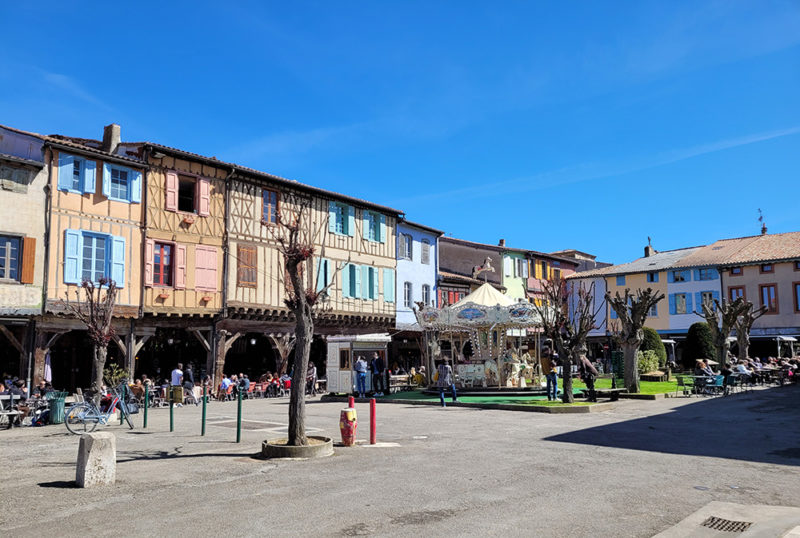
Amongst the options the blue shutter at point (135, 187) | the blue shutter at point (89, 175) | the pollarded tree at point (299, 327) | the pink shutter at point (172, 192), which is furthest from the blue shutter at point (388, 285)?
the pollarded tree at point (299, 327)

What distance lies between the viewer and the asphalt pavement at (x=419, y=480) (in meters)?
6.30

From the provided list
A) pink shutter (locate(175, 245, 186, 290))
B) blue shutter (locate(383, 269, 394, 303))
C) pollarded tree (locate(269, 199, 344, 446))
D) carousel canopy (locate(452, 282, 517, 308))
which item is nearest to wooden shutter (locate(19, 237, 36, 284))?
pink shutter (locate(175, 245, 186, 290))

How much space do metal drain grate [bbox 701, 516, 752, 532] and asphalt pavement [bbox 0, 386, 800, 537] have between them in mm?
290

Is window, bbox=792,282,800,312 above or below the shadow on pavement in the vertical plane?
above

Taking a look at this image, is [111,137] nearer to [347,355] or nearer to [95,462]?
[347,355]

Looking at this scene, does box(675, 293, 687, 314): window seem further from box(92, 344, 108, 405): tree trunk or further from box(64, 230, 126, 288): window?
box(92, 344, 108, 405): tree trunk

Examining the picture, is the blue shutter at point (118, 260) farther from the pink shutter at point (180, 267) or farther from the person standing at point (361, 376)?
the person standing at point (361, 376)

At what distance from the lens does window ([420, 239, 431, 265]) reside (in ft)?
119

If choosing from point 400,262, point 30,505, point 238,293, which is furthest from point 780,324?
point 30,505

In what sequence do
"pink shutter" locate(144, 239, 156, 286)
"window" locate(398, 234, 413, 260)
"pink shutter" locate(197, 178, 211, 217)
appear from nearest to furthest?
"pink shutter" locate(144, 239, 156, 286) → "pink shutter" locate(197, 178, 211, 217) → "window" locate(398, 234, 413, 260)

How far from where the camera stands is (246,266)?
26.5 meters

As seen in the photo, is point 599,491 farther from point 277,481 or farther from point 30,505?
point 30,505

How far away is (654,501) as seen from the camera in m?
7.09

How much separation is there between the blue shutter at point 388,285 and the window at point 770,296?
974 inches
